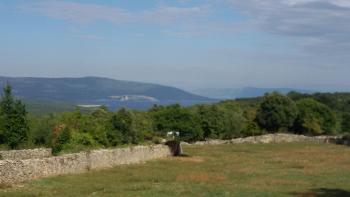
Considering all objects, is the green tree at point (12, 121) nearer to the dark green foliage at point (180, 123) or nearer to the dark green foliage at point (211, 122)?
the dark green foliage at point (180, 123)

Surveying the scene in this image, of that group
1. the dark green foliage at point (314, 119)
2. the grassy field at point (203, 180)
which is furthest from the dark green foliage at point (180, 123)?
the grassy field at point (203, 180)

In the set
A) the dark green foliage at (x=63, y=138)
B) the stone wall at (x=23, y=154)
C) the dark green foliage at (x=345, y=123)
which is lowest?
the dark green foliage at (x=345, y=123)

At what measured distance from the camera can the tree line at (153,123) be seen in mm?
57344

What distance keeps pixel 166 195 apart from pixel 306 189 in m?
8.93

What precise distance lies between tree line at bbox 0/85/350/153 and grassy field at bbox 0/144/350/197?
334 inches

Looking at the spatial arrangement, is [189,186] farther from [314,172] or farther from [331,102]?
[331,102]

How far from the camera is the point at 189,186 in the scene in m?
33.6

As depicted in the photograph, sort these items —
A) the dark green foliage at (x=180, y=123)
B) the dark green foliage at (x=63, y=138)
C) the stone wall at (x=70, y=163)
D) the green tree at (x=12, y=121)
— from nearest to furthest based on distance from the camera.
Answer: the stone wall at (x=70, y=163) < the dark green foliage at (x=63, y=138) < the green tree at (x=12, y=121) < the dark green foliage at (x=180, y=123)

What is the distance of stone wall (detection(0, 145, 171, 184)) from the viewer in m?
33.6

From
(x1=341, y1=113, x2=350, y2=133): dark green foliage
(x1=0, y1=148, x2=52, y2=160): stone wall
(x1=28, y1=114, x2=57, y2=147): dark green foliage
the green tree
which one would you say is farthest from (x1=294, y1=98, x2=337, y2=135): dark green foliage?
(x1=0, y1=148, x2=52, y2=160): stone wall

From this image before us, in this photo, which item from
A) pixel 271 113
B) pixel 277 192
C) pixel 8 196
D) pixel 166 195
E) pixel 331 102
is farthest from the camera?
pixel 331 102

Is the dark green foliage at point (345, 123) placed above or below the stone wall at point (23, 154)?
below

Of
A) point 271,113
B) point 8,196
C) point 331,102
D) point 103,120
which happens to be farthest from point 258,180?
point 331,102

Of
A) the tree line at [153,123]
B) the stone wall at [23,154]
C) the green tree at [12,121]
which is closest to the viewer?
the stone wall at [23,154]
